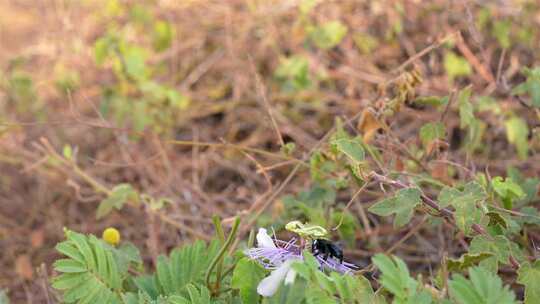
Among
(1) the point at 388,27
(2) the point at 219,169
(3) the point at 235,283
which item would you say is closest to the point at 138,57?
(2) the point at 219,169

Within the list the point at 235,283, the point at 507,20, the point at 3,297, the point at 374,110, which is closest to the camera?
the point at 235,283

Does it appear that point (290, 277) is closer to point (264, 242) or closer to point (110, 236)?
point (264, 242)

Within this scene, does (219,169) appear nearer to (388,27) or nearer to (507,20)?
(388,27)

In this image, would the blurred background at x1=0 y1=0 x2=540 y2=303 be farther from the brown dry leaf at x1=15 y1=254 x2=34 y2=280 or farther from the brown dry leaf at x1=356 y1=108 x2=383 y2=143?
the brown dry leaf at x1=356 y1=108 x2=383 y2=143

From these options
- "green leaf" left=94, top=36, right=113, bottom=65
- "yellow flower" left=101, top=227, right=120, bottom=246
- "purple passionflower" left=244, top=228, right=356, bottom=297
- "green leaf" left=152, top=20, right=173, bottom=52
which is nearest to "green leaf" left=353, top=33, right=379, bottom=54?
"green leaf" left=152, top=20, right=173, bottom=52

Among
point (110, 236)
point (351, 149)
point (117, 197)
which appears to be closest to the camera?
point (351, 149)

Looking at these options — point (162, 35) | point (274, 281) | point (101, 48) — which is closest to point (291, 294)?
point (274, 281)
